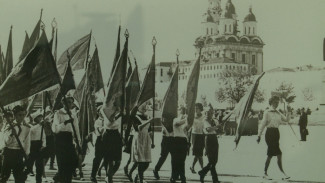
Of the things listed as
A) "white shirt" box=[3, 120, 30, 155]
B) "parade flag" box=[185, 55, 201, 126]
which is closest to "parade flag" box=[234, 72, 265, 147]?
"parade flag" box=[185, 55, 201, 126]

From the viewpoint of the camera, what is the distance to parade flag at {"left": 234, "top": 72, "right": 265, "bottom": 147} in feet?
23.8

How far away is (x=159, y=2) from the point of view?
7520mm

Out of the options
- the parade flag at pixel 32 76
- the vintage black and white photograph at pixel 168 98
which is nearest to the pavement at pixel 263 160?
the vintage black and white photograph at pixel 168 98

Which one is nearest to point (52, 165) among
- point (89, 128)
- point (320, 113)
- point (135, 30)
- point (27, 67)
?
point (89, 128)

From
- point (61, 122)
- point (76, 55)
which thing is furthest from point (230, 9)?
point (61, 122)

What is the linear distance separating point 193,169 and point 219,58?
60.9 inches

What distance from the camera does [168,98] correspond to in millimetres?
7469

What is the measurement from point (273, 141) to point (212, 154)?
808mm

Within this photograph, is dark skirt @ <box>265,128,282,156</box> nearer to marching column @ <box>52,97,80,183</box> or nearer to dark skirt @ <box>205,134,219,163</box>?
dark skirt @ <box>205,134,219,163</box>

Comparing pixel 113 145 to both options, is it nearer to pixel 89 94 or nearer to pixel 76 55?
pixel 89 94

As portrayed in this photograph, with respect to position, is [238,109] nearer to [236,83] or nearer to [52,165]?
[236,83]

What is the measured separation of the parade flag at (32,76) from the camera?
7.11 meters

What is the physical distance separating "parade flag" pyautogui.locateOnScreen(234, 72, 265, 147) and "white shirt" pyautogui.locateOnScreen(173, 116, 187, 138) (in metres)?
0.69

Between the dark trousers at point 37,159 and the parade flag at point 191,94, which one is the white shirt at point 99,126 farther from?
the parade flag at point 191,94
